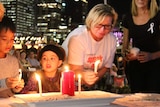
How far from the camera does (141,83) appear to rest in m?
2.98

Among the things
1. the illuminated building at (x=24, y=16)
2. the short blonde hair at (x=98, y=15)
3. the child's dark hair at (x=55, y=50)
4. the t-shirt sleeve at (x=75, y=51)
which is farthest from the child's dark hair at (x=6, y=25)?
the illuminated building at (x=24, y=16)

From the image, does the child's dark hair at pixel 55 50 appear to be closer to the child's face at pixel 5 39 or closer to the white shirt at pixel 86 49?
the white shirt at pixel 86 49

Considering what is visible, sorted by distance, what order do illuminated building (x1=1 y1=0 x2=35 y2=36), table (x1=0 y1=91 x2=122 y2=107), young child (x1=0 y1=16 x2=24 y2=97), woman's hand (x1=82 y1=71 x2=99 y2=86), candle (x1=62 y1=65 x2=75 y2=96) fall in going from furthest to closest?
illuminated building (x1=1 y1=0 x2=35 y2=36), woman's hand (x1=82 y1=71 x2=99 y2=86), young child (x1=0 y1=16 x2=24 y2=97), candle (x1=62 y1=65 x2=75 y2=96), table (x1=0 y1=91 x2=122 y2=107)

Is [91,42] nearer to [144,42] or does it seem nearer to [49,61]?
[49,61]

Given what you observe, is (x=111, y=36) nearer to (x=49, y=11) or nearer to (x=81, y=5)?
(x=81, y=5)

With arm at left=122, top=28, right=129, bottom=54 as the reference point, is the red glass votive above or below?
below

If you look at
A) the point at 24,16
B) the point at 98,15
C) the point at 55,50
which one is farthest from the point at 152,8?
the point at 24,16

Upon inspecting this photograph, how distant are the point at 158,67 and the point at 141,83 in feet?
0.66

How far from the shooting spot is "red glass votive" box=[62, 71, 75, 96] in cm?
167

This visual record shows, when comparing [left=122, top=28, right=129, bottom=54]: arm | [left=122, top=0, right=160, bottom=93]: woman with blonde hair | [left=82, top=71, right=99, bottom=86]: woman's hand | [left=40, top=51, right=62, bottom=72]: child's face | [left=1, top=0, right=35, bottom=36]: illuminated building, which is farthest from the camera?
[left=1, top=0, right=35, bottom=36]: illuminated building

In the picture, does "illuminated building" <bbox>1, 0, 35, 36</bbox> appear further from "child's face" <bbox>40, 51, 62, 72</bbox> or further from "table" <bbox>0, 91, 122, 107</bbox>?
"table" <bbox>0, 91, 122, 107</bbox>

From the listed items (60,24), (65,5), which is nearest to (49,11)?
(60,24)

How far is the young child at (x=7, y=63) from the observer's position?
199 centimetres

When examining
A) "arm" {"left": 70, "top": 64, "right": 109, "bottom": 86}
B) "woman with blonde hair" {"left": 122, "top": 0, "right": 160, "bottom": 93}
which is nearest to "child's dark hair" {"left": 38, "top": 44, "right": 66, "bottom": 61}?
"arm" {"left": 70, "top": 64, "right": 109, "bottom": 86}
